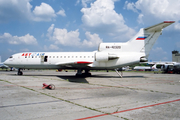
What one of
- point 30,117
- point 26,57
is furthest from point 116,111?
point 26,57

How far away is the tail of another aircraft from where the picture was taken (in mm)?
18469

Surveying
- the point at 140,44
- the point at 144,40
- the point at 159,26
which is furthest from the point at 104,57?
the point at 159,26

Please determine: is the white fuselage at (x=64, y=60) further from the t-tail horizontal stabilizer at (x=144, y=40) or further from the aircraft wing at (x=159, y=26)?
the aircraft wing at (x=159, y=26)

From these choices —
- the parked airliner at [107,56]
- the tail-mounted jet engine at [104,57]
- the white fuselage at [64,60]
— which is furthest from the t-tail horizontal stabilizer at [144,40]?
the tail-mounted jet engine at [104,57]

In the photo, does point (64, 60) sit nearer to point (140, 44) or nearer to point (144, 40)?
point (140, 44)

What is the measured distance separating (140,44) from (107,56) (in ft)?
15.2

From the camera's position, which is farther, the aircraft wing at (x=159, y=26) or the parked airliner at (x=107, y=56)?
the parked airliner at (x=107, y=56)

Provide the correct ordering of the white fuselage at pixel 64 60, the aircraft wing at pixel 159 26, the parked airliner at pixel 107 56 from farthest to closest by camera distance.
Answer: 1. the white fuselage at pixel 64 60
2. the parked airliner at pixel 107 56
3. the aircraft wing at pixel 159 26

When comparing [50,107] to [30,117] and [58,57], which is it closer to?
[30,117]

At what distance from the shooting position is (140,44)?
1888cm

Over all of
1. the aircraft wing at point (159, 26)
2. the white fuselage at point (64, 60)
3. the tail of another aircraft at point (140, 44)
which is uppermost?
the aircraft wing at point (159, 26)

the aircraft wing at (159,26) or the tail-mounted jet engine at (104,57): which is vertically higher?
the aircraft wing at (159,26)

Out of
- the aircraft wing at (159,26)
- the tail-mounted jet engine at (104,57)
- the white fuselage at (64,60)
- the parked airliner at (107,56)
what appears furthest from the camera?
the white fuselage at (64,60)

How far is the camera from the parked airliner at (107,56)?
18.4 meters
